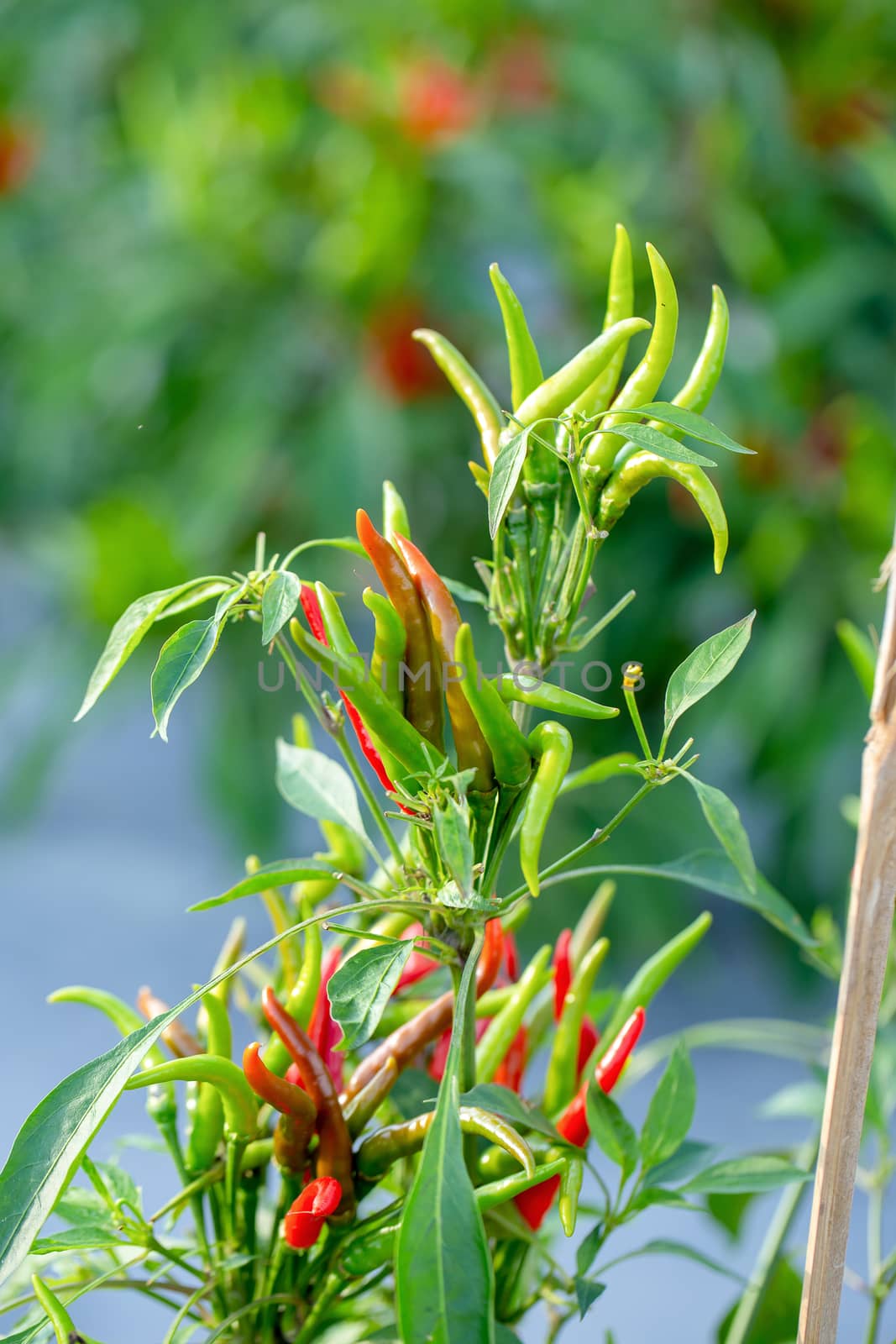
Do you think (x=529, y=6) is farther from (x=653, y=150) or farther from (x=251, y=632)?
(x=251, y=632)

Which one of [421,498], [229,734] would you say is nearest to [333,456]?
[421,498]

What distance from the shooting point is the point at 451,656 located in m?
0.24

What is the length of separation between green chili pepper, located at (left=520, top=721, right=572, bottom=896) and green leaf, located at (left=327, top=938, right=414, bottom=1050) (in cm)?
3

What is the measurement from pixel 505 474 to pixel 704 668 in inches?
1.9

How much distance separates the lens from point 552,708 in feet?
0.73

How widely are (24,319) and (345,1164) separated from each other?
156cm

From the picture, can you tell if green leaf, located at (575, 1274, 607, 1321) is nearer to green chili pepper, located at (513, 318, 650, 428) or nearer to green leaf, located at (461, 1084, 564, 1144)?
green leaf, located at (461, 1084, 564, 1144)

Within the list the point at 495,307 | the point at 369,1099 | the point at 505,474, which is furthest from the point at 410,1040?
the point at 495,307

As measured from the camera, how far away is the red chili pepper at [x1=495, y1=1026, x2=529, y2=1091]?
289mm

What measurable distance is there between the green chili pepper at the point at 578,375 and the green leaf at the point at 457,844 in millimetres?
73

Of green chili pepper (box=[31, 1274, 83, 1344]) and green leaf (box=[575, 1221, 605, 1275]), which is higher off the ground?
green chili pepper (box=[31, 1274, 83, 1344])

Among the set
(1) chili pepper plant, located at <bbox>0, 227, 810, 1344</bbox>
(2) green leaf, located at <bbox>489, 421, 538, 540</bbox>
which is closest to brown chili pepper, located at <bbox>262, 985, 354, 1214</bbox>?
(1) chili pepper plant, located at <bbox>0, 227, 810, 1344</bbox>

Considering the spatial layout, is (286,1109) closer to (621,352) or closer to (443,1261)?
(443,1261)

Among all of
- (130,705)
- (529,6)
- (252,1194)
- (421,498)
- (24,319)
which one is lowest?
(252,1194)
